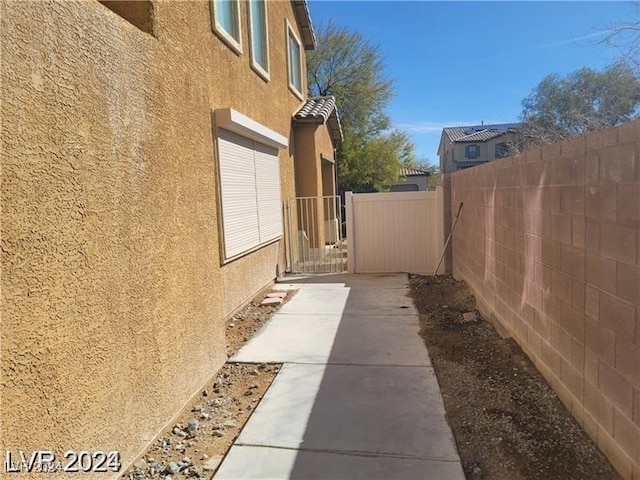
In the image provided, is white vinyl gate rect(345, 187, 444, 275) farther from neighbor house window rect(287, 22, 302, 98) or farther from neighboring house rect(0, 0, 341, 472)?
neighboring house rect(0, 0, 341, 472)

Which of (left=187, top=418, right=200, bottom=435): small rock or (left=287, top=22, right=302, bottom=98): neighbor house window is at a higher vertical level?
(left=287, top=22, right=302, bottom=98): neighbor house window

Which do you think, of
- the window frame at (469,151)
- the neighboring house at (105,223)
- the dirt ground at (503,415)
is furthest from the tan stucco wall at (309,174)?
the window frame at (469,151)

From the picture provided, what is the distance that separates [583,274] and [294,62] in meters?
12.1

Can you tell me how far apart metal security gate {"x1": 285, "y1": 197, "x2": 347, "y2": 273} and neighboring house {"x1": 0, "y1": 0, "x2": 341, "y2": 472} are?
6.71 m

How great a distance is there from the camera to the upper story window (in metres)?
7.21

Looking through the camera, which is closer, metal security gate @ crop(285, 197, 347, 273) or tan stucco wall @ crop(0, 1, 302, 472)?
tan stucco wall @ crop(0, 1, 302, 472)

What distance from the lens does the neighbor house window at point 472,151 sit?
139 feet

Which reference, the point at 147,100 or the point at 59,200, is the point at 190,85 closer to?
the point at 147,100

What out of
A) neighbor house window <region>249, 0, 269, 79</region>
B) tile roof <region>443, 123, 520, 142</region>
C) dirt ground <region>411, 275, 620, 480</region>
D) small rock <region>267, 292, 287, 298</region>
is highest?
tile roof <region>443, 123, 520, 142</region>

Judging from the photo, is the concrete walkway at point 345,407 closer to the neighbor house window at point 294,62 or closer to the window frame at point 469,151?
the neighbor house window at point 294,62

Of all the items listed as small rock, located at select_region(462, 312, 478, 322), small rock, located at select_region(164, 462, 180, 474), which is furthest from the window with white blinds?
small rock, located at select_region(164, 462, 180, 474)

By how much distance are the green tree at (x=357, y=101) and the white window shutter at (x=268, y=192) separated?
620 inches

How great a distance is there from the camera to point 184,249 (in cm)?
406

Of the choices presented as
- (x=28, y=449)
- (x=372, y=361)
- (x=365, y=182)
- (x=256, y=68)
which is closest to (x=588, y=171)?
(x=372, y=361)
